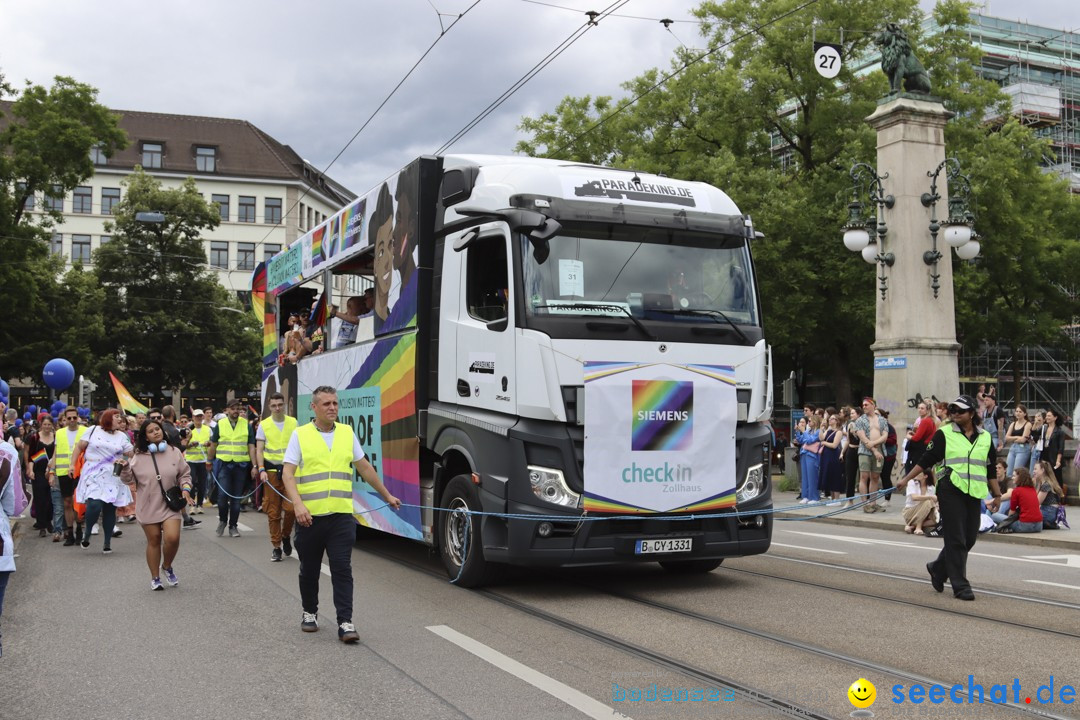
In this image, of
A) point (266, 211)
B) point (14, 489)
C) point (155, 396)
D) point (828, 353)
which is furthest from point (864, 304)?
point (266, 211)

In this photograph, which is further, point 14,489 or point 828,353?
point 828,353

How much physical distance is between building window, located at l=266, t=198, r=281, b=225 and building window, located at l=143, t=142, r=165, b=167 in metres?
7.49

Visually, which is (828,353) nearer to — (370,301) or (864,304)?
(864,304)

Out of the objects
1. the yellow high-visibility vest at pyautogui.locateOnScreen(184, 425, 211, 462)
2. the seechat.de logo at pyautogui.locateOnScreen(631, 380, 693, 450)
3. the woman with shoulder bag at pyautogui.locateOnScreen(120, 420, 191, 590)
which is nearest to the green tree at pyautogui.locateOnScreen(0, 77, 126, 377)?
the yellow high-visibility vest at pyautogui.locateOnScreen(184, 425, 211, 462)

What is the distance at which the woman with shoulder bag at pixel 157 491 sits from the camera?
984 centimetres

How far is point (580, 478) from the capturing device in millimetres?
8664

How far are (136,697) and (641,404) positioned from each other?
173 inches

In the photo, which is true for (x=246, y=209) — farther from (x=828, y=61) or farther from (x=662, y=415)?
(x=662, y=415)

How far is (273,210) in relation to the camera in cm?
7731

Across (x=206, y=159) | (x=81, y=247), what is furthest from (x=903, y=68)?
(x=81, y=247)

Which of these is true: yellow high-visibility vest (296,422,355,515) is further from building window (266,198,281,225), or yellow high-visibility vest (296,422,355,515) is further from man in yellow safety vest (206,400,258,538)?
building window (266,198,281,225)

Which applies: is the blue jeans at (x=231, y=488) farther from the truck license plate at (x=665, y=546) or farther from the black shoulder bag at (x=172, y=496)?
the truck license plate at (x=665, y=546)

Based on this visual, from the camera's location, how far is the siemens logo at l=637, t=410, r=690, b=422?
29.0ft

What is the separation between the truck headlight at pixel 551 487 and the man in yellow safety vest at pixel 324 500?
1.41 meters
